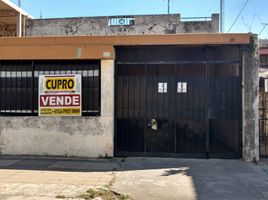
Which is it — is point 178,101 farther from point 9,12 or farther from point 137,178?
point 9,12

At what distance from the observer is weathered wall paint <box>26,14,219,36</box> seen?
1878 cm

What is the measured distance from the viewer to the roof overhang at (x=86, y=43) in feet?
28.8

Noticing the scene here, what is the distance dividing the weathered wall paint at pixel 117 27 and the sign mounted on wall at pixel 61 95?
10679mm

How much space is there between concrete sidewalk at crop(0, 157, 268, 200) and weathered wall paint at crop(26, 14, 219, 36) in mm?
11678

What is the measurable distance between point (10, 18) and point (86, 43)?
865 cm

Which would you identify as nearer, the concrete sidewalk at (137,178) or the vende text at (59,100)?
the concrete sidewalk at (137,178)

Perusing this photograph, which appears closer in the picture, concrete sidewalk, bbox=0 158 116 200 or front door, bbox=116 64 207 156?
concrete sidewalk, bbox=0 158 116 200

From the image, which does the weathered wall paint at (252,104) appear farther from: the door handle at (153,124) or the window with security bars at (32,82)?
the window with security bars at (32,82)

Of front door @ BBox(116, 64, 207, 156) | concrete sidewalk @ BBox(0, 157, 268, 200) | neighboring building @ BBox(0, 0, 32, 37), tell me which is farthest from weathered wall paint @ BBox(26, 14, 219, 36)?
concrete sidewalk @ BBox(0, 157, 268, 200)

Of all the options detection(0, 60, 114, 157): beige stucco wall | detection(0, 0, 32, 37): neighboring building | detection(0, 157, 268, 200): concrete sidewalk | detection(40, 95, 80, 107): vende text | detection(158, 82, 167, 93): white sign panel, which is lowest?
detection(0, 157, 268, 200): concrete sidewalk

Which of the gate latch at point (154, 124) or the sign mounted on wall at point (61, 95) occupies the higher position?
the sign mounted on wall at point (61, 95)

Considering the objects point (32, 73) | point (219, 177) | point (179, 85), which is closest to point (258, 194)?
point (219, 177)

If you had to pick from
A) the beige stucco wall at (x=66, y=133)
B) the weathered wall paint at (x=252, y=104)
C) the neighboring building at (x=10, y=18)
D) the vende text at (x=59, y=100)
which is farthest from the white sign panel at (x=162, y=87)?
the neighboring building at (x=10, y=18)

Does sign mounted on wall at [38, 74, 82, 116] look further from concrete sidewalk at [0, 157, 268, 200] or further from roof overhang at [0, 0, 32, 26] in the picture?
roof overhang at [0, 0, 32, 26]
